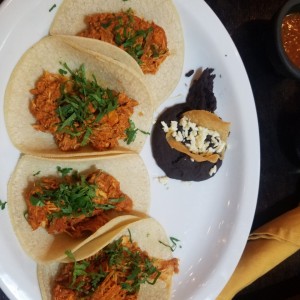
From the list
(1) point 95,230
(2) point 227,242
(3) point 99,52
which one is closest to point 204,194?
(2) point 227,242

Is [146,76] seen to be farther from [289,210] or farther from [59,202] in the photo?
[289,210]

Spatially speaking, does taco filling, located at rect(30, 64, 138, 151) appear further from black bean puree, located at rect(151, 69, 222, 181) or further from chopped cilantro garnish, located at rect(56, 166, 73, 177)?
black bean puree, located at rect(151, 69, 222, 181)

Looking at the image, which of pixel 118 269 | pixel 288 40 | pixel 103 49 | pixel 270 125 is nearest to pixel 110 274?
pixel 118 269

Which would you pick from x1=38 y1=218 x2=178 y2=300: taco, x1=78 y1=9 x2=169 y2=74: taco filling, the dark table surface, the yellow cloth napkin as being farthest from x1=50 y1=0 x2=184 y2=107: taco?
the yellow cloth napkin

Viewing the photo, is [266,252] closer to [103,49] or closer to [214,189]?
[214,189]

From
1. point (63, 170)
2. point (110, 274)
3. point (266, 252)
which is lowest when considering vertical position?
point (266, 252)

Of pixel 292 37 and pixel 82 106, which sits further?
pixel 292 37

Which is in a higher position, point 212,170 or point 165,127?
point 165,127
